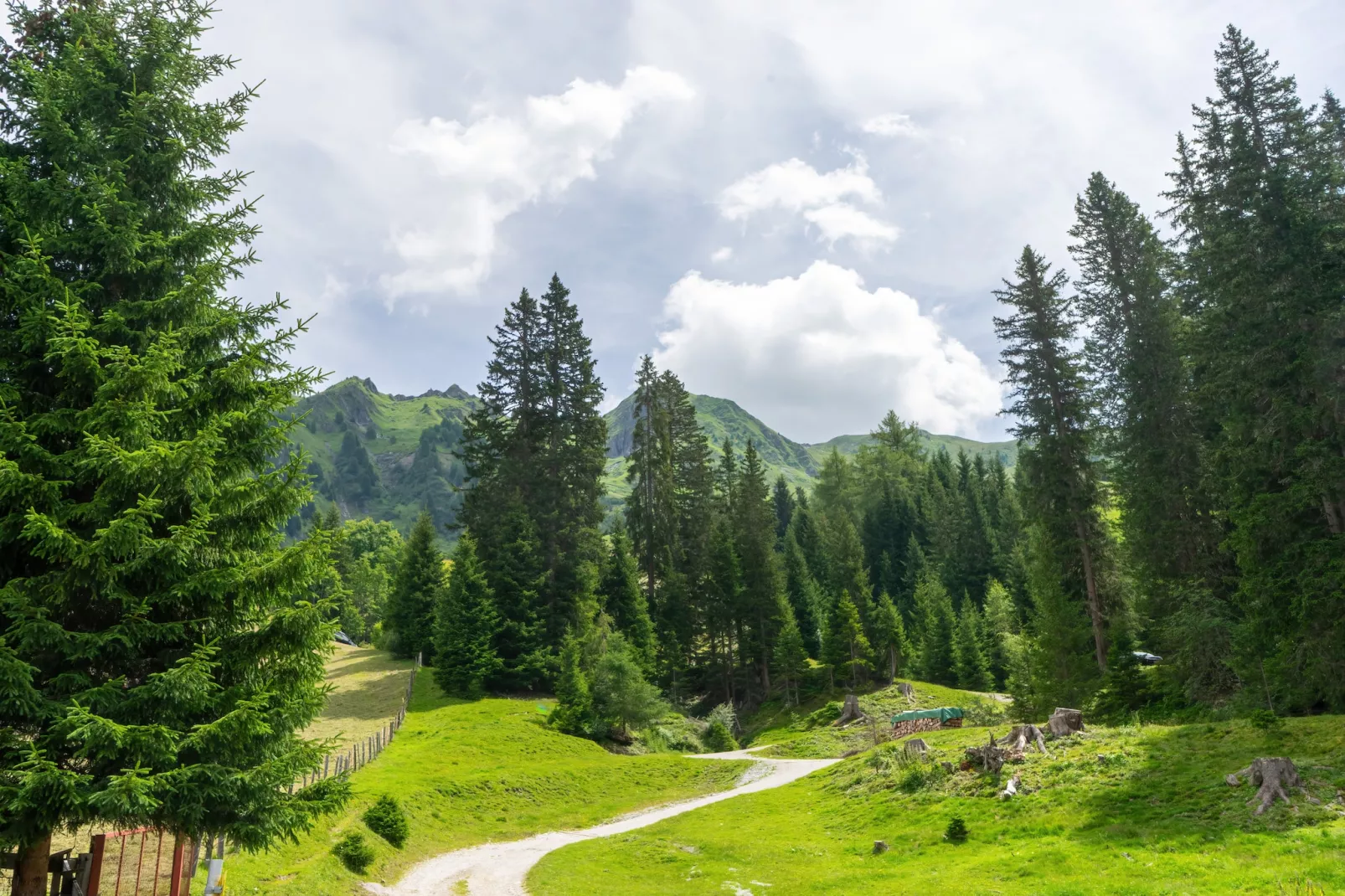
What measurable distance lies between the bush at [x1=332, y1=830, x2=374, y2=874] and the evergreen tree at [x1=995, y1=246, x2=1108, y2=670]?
35245 millimetres

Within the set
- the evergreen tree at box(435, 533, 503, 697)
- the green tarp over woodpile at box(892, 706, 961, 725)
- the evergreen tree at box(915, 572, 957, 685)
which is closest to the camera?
the green tarp over woodpile at box(892, 706, 961, 725)

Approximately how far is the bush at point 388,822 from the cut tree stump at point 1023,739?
20900 mm

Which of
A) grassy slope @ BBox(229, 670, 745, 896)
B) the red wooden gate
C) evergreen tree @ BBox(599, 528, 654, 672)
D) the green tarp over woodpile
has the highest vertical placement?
evergreen tree @ BBox(599, 528, 654, 672)

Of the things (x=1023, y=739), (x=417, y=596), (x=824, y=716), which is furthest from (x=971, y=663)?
(x=417, y=596)

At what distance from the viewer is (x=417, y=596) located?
2453 inches

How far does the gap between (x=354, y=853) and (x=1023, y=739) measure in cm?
2218

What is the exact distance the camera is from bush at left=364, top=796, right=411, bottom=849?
76.7 feet

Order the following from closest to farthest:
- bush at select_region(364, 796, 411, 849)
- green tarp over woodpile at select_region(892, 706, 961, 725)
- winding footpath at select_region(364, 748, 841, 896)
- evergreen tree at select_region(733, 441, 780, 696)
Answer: winding footpath at select_region(364, 748, 841, 896), bush at select_region(364, 796, 411, 849), green tarp over woodpile at select_region(892, 706, 961, 725), evergreen tree at select_region(733, 441, 780, 696)

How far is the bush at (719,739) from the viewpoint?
168 feet

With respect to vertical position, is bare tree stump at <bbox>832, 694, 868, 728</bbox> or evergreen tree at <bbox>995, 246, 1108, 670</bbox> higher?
evergreen tree at <bbox>995, 246, 1108, 670</bbox>

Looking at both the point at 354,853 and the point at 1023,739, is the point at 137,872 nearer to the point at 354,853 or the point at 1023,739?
the point at 354,853

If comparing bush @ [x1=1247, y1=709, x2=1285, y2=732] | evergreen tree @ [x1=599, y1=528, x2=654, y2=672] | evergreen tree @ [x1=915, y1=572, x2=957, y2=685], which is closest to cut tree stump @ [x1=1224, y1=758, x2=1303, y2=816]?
bush @ [x1=1247, y1=709, x2=1285, y2=732]

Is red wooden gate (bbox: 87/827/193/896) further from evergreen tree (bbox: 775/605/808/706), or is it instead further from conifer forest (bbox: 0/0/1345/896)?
evergreen tree (bbox: 775/605/808/706)

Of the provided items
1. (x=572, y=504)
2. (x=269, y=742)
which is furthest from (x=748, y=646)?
(x=269, y=742)
